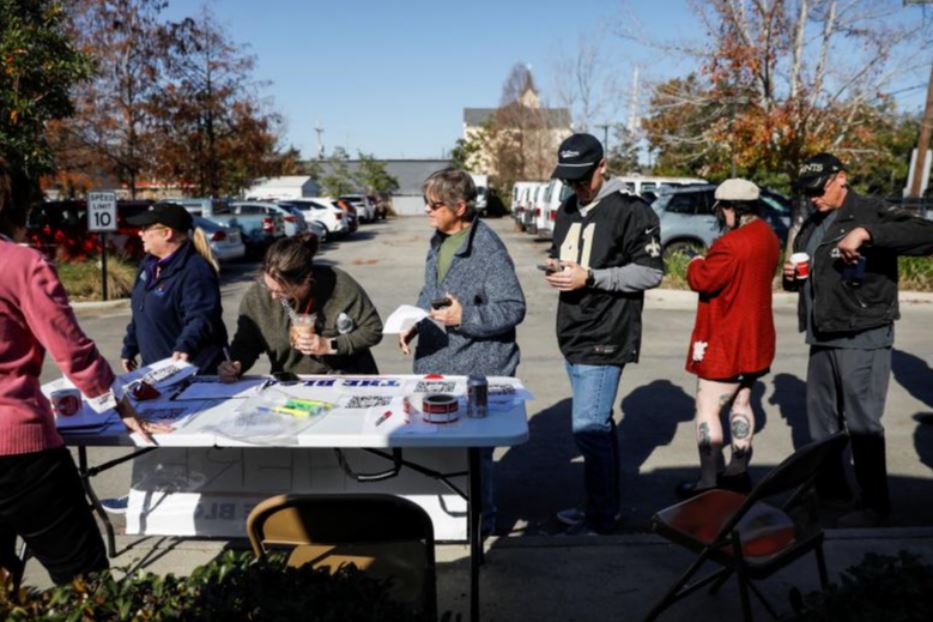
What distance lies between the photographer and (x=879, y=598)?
1922mm

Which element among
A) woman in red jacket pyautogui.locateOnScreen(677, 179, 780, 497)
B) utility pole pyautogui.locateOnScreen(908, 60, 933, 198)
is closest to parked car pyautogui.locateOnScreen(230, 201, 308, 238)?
utility pole pyautogui.locateOnScreen(908, 60, 933, 198)

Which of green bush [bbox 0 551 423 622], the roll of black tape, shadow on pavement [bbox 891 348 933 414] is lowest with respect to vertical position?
shadow on pavement [bbox 891 348 933 414]

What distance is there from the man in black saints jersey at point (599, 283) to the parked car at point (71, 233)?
43.1 ft

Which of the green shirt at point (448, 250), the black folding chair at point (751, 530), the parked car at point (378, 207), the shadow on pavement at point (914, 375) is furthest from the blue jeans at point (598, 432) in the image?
the parked car at point (378, 207)

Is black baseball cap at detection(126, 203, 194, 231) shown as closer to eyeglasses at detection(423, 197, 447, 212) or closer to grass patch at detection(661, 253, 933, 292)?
eyeglasses at detection(423, 197, 447, 212)

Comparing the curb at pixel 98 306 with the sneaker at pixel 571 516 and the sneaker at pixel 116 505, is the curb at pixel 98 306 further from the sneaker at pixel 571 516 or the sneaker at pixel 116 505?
the sneaker at pixel 571 516

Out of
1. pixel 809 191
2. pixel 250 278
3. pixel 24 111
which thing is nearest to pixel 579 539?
pixel 809 191

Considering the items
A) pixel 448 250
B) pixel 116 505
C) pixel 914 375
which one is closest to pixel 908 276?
pixel 914 375

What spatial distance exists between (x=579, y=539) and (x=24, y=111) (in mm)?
10993

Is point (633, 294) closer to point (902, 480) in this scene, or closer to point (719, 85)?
point (902, 480)

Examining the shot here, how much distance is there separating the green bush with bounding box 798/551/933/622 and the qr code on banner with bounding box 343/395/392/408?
2.02 m

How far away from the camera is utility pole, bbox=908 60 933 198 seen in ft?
51.8

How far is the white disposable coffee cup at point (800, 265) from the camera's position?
4168 mm

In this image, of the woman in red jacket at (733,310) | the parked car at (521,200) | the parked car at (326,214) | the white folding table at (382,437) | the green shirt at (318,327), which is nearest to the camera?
the white folding table at (382,437)
